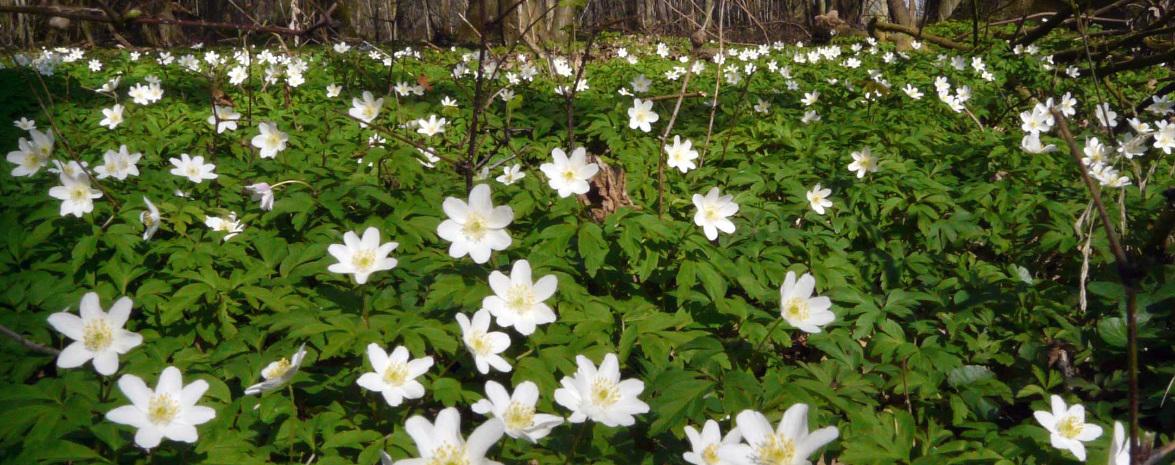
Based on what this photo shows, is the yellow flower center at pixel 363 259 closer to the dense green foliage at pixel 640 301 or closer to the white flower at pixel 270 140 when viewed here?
the dense green foliage at pixel 640 301

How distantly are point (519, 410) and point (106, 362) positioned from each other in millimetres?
1017

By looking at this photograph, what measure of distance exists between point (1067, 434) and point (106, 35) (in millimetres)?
19483

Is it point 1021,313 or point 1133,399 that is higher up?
point 1133,399

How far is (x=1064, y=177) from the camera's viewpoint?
3479 millimetres

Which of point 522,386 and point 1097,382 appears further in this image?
point 1097,382

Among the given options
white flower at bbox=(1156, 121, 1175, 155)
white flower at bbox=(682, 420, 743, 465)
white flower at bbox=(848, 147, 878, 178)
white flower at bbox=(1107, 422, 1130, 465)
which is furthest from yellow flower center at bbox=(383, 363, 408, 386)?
white flower at bbox=(1156, 121, 1175, 155)

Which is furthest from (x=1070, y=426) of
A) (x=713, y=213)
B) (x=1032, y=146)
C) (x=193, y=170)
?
(x=193, y=170)

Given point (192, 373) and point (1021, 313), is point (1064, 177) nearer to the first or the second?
point (1021, 313)

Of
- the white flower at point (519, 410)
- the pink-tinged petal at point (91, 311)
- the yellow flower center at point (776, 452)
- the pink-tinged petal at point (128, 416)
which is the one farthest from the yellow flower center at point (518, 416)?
the pink-tinged petal at point (91, 311)

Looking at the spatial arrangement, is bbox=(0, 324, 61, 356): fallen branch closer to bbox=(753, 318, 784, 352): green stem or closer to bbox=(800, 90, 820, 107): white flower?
bbox=(753, 318, 784, 352): green stem

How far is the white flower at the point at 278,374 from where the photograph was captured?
1560 millimetres

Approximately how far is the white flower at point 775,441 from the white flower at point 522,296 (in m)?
0.59

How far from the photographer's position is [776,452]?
140 centimetres

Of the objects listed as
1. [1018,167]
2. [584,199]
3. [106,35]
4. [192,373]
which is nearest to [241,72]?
[584,199]
